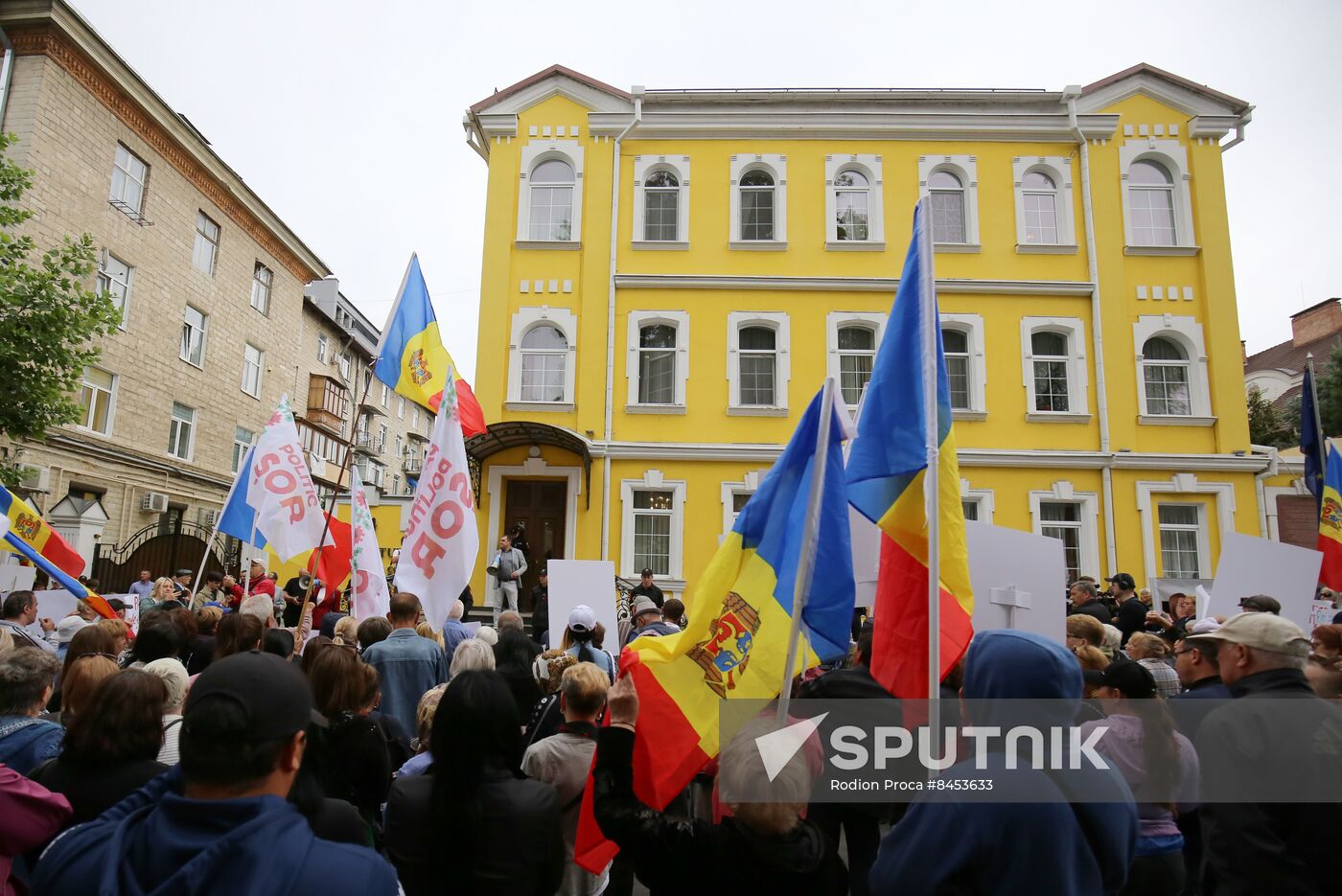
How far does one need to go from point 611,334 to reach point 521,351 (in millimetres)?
2025

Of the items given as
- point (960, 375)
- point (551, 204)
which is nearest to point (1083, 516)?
point (960, 375)

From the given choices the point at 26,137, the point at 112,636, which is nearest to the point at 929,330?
the point at 112,636

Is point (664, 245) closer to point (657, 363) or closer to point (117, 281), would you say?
point (657, 363)

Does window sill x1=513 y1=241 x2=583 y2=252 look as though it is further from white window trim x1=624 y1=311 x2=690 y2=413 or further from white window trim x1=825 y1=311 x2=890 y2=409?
white window trim x1=825 y1=311 x2=890 y2=409

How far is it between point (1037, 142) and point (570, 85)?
429 inches

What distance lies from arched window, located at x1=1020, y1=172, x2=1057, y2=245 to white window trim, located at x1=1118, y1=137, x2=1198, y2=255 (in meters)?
1.47

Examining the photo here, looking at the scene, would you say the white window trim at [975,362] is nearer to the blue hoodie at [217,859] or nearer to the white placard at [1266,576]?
the white placard at [1266,576]

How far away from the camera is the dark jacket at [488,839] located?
109 inches

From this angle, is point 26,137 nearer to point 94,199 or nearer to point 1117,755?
point 94,199

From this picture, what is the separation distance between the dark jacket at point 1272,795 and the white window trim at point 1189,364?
55.7ft

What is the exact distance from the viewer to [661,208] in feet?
63.7

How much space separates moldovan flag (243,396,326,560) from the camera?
8.84 meters

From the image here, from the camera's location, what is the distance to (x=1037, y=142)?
19359 mm

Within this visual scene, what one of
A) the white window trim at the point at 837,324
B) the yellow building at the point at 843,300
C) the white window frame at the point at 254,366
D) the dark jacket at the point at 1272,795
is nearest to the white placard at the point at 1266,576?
the dark jacket at the point at 1272,795
